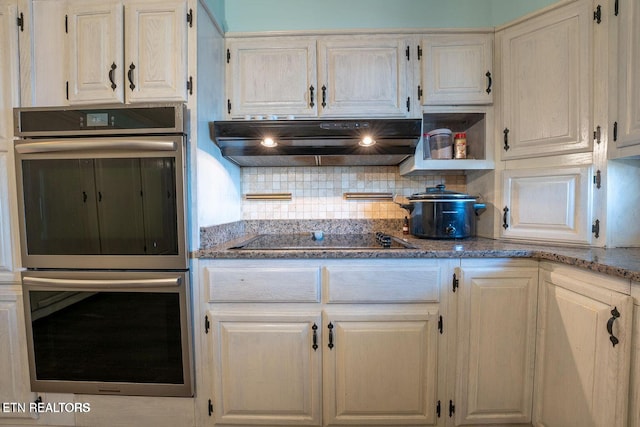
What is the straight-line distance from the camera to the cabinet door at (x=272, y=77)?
153cm

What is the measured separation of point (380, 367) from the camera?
1223mm

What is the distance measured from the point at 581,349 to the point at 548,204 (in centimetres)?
70

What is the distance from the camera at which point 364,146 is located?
1.49m

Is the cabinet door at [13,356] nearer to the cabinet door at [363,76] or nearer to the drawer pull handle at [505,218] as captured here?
the cabinet door at [363,76]

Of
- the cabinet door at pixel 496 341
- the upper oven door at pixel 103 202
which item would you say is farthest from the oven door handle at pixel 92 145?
the cabinet door at pixel 496 341

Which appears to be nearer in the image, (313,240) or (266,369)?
(266,369)

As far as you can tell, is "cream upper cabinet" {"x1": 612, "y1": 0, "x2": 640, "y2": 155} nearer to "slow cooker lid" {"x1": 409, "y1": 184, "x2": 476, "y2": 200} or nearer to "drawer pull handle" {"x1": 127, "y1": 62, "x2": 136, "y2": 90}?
"slow cooker lid" {"x1": 409, "y1": 184, "x2": 476, "y2": 200}


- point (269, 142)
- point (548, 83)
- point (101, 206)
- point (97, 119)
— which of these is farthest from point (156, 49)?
point (548, 83)

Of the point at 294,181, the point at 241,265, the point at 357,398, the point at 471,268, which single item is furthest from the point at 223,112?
the point at 357,398

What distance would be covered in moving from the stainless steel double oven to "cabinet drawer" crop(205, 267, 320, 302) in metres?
0.14

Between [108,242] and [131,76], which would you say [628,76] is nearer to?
[131,76]

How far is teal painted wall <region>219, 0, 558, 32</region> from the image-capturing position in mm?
1617

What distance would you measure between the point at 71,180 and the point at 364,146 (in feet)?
4.73

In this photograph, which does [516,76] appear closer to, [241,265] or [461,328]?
[461,328]
